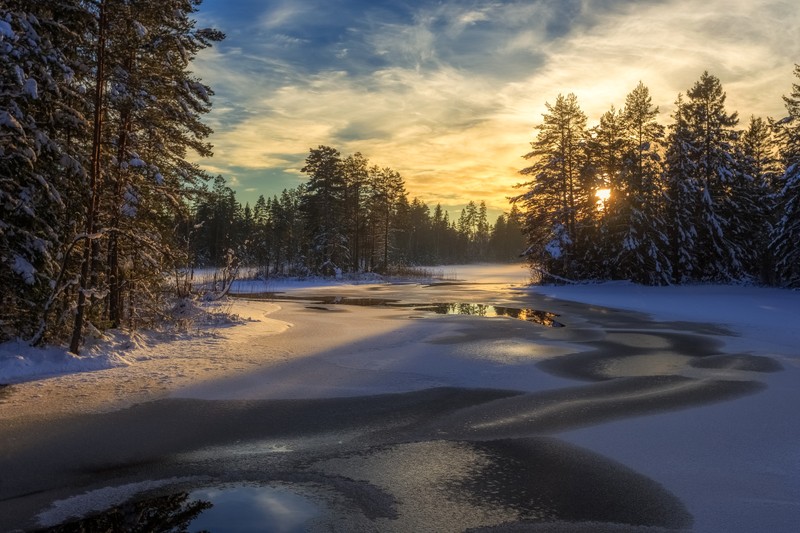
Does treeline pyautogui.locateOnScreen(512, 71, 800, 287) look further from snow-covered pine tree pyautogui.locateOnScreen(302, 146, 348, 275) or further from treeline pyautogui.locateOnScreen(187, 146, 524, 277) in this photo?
snow-covered pine tree pyautogui.locateOnScreen(302, 146, 348, 275)

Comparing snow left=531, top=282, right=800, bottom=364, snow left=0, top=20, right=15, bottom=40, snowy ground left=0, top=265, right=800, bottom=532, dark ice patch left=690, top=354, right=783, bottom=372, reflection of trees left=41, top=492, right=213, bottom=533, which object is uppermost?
snow left=0, top=20, right=15, bottom=40

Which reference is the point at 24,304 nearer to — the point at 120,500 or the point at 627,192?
the point at 120,500

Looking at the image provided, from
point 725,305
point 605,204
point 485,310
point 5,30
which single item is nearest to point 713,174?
point 605,204

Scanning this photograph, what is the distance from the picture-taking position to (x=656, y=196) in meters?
35.1

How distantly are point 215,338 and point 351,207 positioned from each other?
153ft

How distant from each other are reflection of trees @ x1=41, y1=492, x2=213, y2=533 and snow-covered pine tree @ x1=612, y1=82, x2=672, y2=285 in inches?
1307

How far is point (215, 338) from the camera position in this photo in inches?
499

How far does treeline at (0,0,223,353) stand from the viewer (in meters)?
8.61

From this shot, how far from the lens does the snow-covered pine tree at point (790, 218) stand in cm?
2722

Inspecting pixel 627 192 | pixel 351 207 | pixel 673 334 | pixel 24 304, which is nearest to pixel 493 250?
pixel 351 207

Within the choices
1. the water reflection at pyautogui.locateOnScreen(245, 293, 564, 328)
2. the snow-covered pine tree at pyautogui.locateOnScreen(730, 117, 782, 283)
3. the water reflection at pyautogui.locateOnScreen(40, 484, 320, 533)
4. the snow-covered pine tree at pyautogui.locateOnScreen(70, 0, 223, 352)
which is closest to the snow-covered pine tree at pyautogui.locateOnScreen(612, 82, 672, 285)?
the snow-covered pine tree at pyautogui.locateOnScreen(730, 117, 782, 283)

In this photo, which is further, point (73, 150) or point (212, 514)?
point (73, 150)

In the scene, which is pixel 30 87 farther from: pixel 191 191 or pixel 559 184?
pixel 559 184

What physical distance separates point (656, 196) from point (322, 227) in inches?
1177
